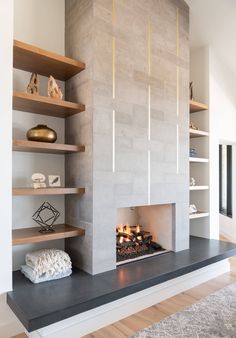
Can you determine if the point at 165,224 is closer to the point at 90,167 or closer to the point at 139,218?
the point at 139,218

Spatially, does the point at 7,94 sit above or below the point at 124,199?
above

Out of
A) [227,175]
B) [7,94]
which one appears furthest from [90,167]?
[227,175]

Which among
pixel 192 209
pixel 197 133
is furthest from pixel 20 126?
pixel 192 209

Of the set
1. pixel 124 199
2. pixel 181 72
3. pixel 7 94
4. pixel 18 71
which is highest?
pixel 181 72

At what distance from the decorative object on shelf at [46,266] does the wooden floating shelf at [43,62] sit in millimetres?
1769

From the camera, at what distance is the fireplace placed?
9.81ft

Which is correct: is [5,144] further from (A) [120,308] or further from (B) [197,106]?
(B) [197,106]

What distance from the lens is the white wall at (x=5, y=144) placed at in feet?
6.68

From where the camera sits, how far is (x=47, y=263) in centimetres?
228

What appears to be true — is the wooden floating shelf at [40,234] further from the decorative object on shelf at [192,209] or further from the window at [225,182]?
the window at [225,182]

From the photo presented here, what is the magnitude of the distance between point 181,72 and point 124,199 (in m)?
1.81

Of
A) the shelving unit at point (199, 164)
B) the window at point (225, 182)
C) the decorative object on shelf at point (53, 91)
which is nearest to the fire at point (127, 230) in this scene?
the shelving unit at point (199, 164)

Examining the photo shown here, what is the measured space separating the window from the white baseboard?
2.88 m

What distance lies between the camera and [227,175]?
5723 mm
